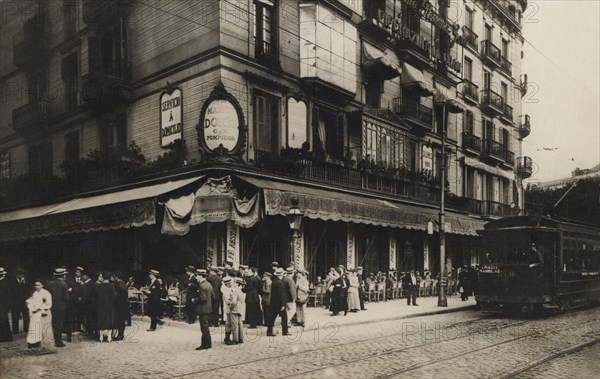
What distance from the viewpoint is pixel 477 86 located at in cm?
3544

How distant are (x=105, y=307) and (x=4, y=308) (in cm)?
228

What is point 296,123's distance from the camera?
66.6 feet

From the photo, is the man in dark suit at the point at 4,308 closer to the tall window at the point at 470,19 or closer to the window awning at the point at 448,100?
the window awning at the point at 448,100

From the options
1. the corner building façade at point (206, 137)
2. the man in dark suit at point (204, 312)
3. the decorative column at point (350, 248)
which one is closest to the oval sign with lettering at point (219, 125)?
the corner building façade at point (206, 137)

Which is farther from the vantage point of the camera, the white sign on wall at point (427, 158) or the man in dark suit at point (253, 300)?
the white sign on wall at point (427, 158)

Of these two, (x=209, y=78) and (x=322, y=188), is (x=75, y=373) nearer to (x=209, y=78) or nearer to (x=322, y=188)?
(x=209, y=78)

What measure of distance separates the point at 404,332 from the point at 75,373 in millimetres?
8034

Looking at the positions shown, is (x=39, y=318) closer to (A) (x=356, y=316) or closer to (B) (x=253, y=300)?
(B) (x=253, y=300)


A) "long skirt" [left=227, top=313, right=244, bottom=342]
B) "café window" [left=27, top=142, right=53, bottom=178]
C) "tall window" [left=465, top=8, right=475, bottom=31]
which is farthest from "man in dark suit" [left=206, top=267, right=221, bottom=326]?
"tall window" [left=465, top=8, right=475, bottom=31]

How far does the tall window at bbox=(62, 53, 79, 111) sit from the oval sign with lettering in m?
4.24

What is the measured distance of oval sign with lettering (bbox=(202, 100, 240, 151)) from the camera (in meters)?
17.0

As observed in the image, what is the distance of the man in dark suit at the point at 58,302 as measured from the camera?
1188 cm

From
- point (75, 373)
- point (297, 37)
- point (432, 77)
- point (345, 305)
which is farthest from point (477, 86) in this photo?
point (75, 373)

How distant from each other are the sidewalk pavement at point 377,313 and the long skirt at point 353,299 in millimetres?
358
